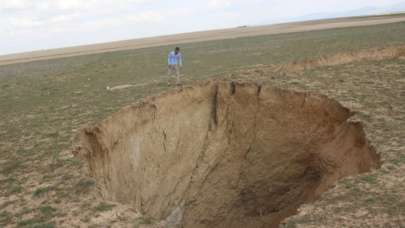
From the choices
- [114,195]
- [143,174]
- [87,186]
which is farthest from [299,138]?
[87,186]

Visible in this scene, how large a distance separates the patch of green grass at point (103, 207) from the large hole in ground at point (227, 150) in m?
4.59

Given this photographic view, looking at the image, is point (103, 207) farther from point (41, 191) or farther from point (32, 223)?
point (41, 191)

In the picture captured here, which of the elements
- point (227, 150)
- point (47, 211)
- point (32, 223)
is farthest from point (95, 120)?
point (32, 223)

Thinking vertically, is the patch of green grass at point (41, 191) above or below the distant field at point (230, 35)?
below

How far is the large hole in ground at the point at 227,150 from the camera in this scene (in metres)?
15.3

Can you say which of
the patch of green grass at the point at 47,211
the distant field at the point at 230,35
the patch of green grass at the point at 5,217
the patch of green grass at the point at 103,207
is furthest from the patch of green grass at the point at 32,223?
the distant field at the point at 230,35

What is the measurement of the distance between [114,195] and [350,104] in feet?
26.8

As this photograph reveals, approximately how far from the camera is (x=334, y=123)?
1550cm

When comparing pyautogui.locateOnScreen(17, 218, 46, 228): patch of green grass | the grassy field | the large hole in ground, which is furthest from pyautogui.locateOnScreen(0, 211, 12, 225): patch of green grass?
the large hole in ground

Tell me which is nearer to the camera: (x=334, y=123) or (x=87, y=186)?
(x=87, y=186)

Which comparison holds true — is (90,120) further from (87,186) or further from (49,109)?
(87,186)

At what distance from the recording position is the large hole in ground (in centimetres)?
1529

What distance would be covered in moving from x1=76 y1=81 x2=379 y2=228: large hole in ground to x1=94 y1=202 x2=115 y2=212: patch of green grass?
4.59 m

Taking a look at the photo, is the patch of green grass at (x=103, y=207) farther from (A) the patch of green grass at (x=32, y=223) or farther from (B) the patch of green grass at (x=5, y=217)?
(B) the patch of green grass at (x=5, y=217)
